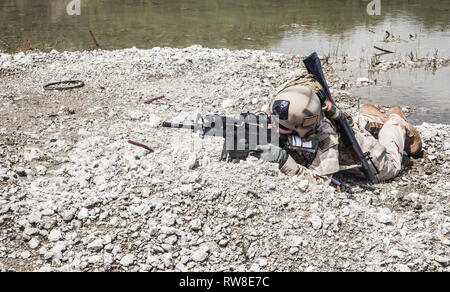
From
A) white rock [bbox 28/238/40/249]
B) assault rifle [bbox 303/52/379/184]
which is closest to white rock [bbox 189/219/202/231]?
white rock [bbox 28/238/40/249]

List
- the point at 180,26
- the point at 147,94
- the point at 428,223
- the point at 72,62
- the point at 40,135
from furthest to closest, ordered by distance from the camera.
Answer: the point at 180,26, the point at 72,62, the point at 147,94, the point at 40,135, the point at 428,223

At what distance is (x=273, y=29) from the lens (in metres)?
14.6

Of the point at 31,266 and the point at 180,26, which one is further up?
the point at 180,26

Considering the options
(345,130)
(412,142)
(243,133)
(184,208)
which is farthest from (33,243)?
(412,142)

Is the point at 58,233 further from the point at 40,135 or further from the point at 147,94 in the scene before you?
the point at 147,94

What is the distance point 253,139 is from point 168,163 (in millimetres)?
954

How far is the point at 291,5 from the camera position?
1920 centimetres

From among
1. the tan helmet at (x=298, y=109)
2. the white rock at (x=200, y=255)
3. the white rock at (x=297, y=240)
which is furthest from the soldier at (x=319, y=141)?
the white rock at (x=200, y=255)

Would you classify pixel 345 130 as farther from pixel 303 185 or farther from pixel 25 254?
pixel 25 254

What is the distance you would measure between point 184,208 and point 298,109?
1.51 metres

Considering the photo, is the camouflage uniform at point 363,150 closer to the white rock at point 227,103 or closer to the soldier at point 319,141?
the soldier at point 319,141

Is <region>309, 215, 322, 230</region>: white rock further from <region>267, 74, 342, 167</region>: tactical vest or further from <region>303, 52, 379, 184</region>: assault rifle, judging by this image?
<region>303, 52, 379, 184</region>: assault rifle

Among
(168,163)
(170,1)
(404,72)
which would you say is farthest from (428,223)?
(170,1)
